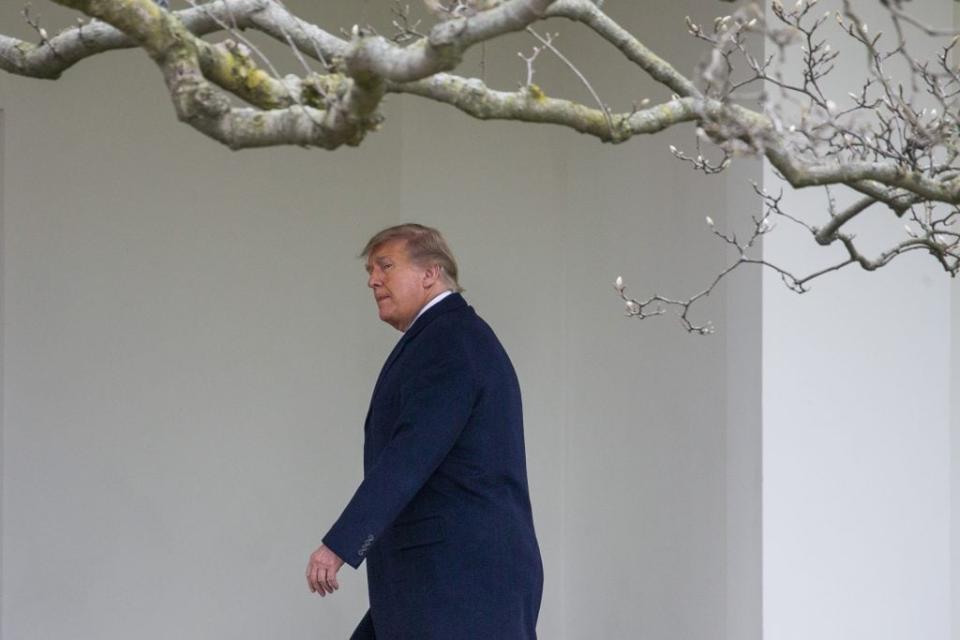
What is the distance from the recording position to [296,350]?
16.8 feet

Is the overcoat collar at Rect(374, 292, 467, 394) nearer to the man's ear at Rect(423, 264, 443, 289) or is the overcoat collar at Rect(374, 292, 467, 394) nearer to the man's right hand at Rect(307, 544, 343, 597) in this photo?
the man's ear at Rect(423, 264, 443, 289)

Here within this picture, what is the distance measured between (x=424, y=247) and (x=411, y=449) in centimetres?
55

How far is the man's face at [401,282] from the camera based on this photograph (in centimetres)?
375

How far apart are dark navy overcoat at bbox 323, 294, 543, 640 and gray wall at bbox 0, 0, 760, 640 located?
0.95m

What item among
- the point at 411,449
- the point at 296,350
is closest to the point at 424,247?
the point at 411,449

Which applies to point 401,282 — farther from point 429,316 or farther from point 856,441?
point 856,441

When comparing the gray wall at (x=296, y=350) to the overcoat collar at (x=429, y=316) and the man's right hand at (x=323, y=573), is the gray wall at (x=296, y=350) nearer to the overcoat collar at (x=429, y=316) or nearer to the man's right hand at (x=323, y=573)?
the overcoat collar at (x=429, y=316)

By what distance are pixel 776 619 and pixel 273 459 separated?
1.72 meters

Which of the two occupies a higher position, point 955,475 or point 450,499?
point 955,475

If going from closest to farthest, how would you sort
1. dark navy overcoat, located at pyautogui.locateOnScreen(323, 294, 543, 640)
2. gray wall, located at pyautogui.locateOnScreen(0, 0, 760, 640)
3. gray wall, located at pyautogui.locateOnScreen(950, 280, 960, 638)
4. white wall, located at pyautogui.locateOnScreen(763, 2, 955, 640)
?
dark navy overcoat, located at pyautogui.locateOnScreen(323, 294, 543, 640)
white wall, located at pyautogui.locateOnScreen(763, 2, 955, 640)
gray wall, located at pyautogui.locateOnScreen(950, 280, 960, 638)
gray wall, located at pyautogui.locateOnScreen(0, 0, 760, 640)

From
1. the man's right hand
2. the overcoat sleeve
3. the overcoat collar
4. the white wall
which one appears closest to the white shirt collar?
the overcoat collar

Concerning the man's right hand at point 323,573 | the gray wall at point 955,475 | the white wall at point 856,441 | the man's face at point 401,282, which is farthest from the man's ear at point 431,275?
the gray wall at point 955,475

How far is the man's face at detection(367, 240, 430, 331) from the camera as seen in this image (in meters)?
3.75

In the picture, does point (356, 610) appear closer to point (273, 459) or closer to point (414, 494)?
point (273, 459)
